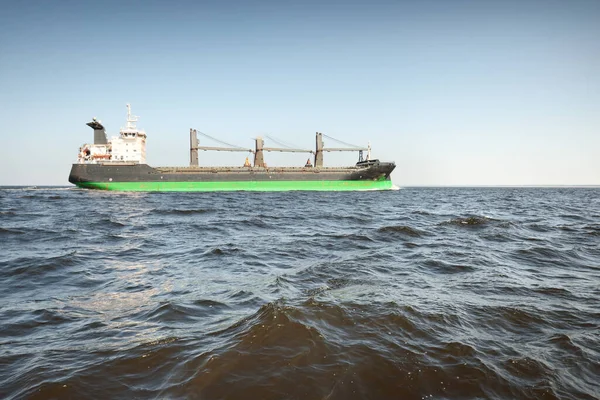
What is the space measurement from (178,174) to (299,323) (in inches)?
1737

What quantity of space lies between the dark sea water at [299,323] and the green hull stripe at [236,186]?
122ft

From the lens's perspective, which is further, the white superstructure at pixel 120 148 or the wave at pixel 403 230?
the white superstructure at pixel 120 148

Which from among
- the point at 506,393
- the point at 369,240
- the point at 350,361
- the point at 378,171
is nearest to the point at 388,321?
the point at 350,361

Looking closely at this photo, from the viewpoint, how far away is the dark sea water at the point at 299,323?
105 inches

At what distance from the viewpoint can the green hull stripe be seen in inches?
1666

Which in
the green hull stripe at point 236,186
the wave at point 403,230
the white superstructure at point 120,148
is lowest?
the wave at point 403,230

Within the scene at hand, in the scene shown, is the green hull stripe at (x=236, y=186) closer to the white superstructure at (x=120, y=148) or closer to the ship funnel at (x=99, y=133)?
the white superstructure at (x=120, y=148)

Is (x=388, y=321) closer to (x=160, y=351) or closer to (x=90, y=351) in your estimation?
(x=160, y=351)

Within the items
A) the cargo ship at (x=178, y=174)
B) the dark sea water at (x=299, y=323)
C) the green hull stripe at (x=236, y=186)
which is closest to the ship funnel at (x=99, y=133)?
the cargo ship at (x=178, y=174)

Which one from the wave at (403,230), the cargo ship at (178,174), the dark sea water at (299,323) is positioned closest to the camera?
the dark sea water at (299,323)

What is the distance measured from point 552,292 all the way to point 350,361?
4421mm

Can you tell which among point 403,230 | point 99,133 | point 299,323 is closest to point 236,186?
point 99,133

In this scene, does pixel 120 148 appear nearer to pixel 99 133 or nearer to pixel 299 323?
pixel 99 133

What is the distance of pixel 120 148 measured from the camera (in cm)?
4466
